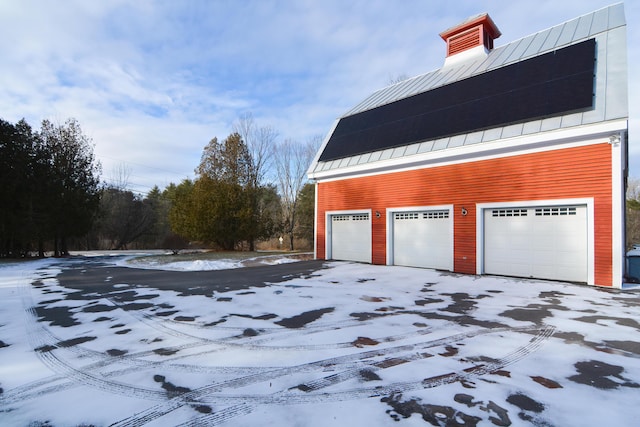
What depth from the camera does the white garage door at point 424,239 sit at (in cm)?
1062

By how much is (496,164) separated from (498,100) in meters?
2.19

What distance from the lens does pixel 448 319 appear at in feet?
16.7

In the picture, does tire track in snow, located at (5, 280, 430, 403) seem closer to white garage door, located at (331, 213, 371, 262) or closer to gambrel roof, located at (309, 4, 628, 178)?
gambrel roof, located at (309, 4, 628, 178)

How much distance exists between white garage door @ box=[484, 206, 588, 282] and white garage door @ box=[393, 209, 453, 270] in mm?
1202

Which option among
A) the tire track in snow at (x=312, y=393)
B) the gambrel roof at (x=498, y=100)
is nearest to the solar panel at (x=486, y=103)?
the gambrel roof at (x=498, y=100)

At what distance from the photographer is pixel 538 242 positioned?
882 centimetres

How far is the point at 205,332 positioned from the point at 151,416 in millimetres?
2040

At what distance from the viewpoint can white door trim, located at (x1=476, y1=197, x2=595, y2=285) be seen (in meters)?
7.95

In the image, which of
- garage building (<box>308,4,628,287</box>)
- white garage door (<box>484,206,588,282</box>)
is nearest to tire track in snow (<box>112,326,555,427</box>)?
white garage door (<box>484,206,588,282</box>)

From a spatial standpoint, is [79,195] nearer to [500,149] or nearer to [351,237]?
[351,237]

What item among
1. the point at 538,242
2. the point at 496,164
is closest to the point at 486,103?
the point at 496,164

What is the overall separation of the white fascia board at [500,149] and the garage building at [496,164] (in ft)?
0.10

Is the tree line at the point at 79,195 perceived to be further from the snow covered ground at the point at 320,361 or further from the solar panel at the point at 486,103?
the snow covered ground at the point at 320,361

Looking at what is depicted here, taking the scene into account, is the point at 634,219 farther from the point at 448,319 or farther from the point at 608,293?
the point at 448,319
